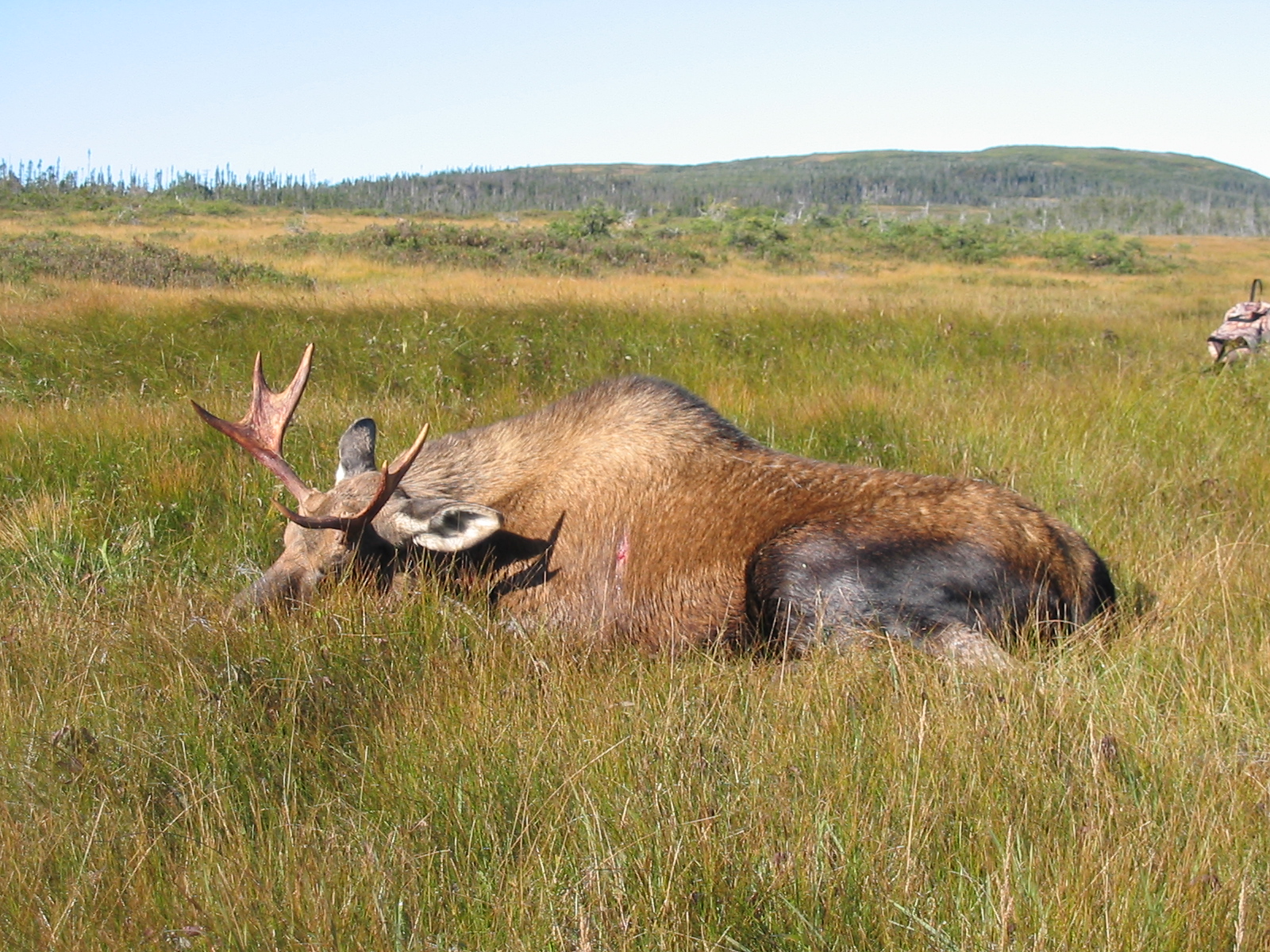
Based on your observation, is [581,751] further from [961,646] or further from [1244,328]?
[1244,328]

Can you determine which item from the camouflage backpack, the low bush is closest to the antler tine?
the camouflage backpack

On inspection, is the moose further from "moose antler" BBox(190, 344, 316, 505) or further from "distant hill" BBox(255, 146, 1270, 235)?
"distant hill" BBox(255, 146, 1270, 235)

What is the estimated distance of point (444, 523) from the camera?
4.36 meters

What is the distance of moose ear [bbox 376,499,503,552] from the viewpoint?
4.25 m

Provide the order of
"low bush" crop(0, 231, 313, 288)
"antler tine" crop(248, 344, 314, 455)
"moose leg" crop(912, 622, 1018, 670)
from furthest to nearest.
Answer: "low bush" crop(0, 231, 313, 288) < "antler tine" crop(248, 344, 314, 455) < "moose leg" crop(912, 622, 1018, 670)

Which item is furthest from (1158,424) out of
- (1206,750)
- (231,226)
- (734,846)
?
(231,226)

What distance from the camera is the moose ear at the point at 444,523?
167 inches

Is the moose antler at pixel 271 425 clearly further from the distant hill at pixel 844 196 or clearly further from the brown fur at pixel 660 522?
the distant hill at pixel 844 196

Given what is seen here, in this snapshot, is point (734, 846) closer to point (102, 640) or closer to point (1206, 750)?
point (1206, 750)

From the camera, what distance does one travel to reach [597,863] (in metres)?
2.20

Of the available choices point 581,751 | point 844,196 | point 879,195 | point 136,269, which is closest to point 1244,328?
point 581,751

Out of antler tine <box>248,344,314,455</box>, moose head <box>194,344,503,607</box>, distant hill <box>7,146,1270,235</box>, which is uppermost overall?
distant hill <box>7,146,1270,235</box>

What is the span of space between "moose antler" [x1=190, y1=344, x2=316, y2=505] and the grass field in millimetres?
570

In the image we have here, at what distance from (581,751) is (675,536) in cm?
159
